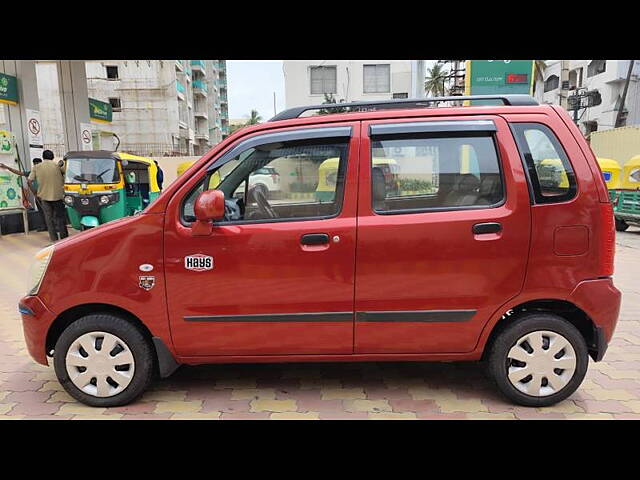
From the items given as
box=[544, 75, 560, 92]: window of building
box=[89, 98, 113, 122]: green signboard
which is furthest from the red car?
box=[544, 75, 560, 92]: window of building

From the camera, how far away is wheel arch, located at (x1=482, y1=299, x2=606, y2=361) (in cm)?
313

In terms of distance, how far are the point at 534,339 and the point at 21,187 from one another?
11.4 metres

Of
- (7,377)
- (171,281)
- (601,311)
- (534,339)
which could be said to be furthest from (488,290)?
(7,377)

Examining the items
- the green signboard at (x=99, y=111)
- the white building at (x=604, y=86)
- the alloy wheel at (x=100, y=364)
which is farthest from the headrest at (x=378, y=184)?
the white building at (x=604, y=86)

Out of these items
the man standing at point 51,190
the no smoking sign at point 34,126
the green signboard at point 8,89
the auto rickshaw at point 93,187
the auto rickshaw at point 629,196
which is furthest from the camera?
the no smoking sign at point 34,126

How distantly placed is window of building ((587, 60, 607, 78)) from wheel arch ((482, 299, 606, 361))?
37307 millimetres

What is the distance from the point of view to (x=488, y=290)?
3035 millimetres

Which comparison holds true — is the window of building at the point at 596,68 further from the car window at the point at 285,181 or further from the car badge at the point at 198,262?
the car badge at the point at 198,262

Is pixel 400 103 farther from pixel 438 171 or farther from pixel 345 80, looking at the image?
pixel 345 80

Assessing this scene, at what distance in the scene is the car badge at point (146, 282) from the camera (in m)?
3.07

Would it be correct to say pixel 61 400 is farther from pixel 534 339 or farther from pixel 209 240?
pixel 534 339

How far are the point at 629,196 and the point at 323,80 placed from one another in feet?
69.8

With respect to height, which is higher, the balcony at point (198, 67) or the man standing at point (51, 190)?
the balcony at point (198, 67)
